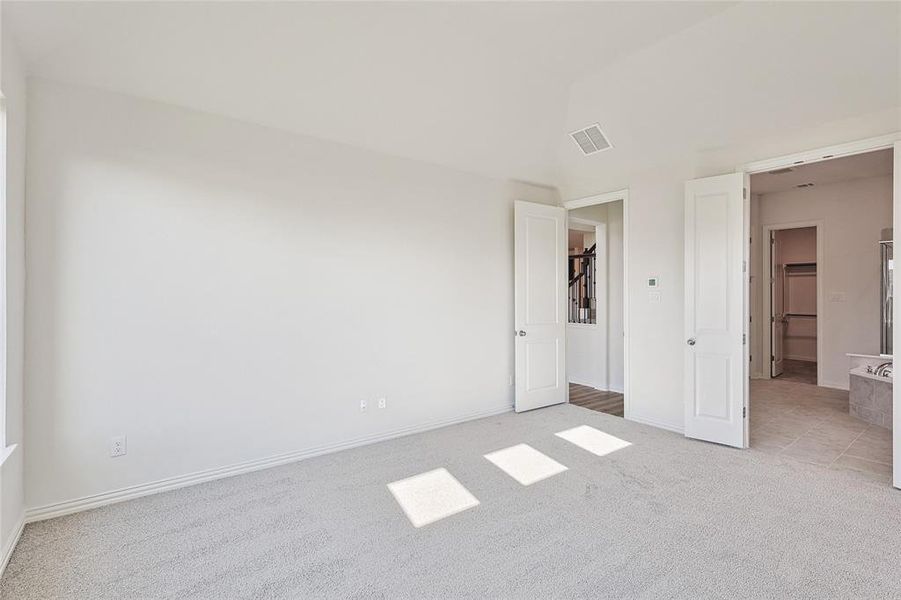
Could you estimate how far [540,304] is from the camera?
4988 millimetres

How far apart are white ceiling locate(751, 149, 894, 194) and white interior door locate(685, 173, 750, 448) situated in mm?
2107

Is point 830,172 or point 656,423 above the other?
point 830,172

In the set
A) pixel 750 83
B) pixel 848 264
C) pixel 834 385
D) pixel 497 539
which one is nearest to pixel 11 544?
pixel 497 539

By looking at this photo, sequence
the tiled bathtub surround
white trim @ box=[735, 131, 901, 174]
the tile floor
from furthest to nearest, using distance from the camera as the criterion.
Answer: the tile floor < the tiled bathtub surround < white trim @ box=[735, 131, 901, 174]

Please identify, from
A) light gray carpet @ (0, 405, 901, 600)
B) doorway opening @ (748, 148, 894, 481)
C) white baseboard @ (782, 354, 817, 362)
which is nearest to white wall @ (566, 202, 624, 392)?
doorway opening @ (748, 148, 894, 481)

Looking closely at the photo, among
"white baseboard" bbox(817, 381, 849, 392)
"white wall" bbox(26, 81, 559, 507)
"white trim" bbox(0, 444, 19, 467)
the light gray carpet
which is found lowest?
the light gray carpet

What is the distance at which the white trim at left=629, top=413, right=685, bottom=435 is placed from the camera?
418cm

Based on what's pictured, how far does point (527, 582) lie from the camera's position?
2.01 m

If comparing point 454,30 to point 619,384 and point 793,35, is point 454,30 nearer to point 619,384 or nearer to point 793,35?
point 793,35

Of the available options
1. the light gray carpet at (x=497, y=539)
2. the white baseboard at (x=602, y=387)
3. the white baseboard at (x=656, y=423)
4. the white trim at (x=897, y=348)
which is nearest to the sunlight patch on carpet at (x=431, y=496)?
the light gray carpet at (x=497, y=539)

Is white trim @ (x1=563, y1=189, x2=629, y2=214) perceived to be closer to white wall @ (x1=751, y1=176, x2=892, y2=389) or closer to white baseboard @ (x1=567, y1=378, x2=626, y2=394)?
white baseboard @ (x1=567, y1=378, x2=626, y2=394)

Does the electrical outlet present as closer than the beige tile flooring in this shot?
Yes

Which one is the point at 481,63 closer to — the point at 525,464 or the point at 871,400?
the point at 525,464

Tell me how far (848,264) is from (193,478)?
7918 millimetres
